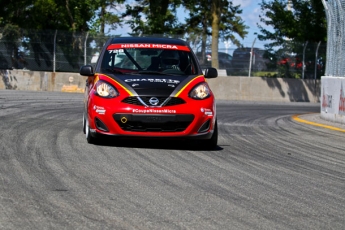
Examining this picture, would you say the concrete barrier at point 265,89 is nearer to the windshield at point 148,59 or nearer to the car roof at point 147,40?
the car roof at point 147,40

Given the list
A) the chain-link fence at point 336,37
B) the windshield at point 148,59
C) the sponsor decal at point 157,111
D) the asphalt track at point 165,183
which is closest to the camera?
the asphalt track at point 165,183

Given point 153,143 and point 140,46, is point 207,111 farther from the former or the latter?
point 140,46

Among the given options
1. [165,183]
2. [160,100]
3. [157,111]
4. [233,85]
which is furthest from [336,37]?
[233,85]

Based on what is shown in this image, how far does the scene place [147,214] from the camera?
235 inches

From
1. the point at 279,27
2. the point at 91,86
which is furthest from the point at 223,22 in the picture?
→ the point at 91,86

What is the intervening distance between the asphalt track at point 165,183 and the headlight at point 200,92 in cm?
71

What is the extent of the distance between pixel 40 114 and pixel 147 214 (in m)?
9.84

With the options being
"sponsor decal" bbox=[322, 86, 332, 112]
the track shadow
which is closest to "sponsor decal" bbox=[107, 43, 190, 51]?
the track shadow

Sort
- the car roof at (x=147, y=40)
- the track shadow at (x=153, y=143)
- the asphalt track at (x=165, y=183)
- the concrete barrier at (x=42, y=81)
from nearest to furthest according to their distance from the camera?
the asphalt track at (x=165, y=183) < the track shadow at (x=153, y=143) < the car roof at (x=147, y=40) < the concrete barrier at (x=42, y=81)

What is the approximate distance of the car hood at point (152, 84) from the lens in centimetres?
1019

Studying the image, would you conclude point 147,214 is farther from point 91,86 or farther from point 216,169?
point 91,86

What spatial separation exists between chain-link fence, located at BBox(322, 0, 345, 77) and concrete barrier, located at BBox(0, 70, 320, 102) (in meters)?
11.2

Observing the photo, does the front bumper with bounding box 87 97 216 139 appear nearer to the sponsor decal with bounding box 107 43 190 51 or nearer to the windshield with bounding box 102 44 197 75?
the windshield with bounding box 102 44 197 75

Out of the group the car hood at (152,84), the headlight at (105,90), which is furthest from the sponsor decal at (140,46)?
the headlight at (105,90)
